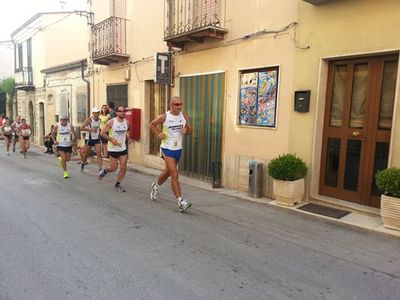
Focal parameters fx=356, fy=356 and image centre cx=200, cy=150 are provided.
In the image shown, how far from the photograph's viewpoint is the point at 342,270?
3732 mm

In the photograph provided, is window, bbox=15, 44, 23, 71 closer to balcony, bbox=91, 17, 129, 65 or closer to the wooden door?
balcony, bbox=91, 17, 129, 65

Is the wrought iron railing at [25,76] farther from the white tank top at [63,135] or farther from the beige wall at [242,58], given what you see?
the white tank top at [63,135]

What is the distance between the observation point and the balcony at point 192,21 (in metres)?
7.65

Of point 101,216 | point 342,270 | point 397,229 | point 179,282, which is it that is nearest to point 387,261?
point 342,270

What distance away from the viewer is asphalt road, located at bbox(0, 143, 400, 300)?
3289mm

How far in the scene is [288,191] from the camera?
238 inches

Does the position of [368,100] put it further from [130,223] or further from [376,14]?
[130,223]

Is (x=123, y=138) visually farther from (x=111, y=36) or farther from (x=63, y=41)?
(x=63, y=41)

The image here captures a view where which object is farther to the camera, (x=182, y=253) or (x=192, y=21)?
(x=192, y=21)

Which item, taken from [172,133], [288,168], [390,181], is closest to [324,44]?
[288,168]

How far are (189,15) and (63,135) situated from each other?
4401 millimetres

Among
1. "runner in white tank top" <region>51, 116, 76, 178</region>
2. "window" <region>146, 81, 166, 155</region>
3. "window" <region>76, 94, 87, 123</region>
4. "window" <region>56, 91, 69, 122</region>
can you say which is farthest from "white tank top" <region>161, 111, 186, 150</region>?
"window" <region>56, 91, 69, 122</region>

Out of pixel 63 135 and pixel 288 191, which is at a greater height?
pixel 63 135

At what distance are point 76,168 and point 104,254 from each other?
7.24m
